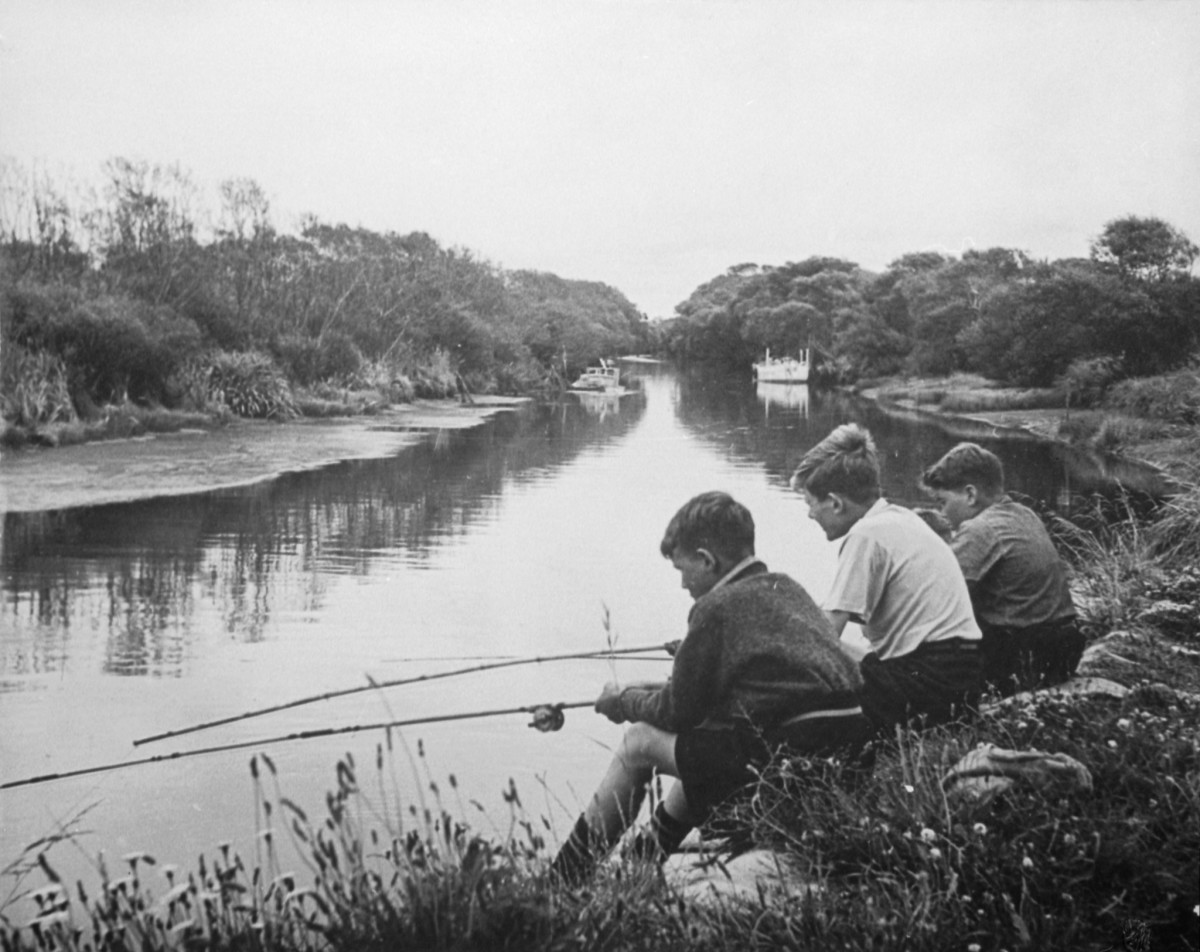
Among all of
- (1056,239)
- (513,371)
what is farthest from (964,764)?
(513,371)

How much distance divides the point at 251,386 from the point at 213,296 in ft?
8.27

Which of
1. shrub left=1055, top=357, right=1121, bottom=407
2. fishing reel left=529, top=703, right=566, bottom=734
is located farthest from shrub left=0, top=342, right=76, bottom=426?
shrub left=1055, top=357, right=1121, bottom=407

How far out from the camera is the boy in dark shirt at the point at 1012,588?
15.2 feet

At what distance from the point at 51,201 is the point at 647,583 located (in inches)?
182

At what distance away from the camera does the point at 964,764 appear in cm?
335

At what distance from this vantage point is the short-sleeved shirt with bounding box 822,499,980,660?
3764 mm

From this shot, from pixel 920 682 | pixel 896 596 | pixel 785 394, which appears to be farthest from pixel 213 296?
pixel 920 682

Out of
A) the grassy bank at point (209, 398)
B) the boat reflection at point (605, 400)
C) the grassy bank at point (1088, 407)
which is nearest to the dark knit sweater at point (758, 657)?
the grassy bank at point (209, 398)

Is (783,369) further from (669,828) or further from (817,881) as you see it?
(817,881)

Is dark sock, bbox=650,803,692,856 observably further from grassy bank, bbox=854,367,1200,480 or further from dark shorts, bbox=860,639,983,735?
grassy bank, bbox=854,367,1200,480

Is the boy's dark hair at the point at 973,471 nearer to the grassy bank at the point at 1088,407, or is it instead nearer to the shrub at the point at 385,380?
the grassy bank at the point at 1088,407

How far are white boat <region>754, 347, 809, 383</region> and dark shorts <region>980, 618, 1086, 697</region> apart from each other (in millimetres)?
6344

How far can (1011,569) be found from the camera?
468 centimetres

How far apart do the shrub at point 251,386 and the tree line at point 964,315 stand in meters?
6.51
